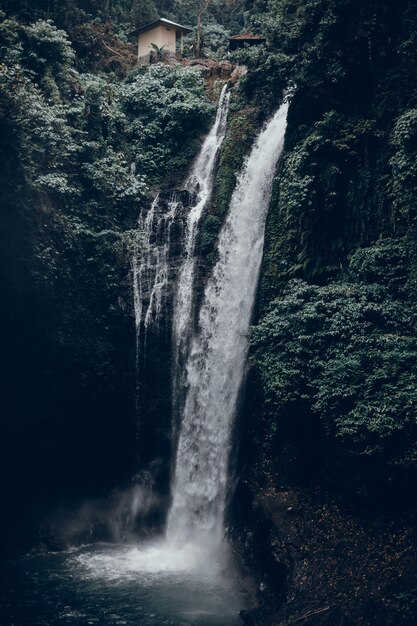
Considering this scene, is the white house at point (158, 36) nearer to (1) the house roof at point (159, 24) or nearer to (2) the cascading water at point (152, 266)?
(1) the house roof at point (159, 24)

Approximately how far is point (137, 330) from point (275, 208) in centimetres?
592

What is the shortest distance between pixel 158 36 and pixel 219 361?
17.1m

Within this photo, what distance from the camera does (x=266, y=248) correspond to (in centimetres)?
1875

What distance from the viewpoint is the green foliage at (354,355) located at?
13.7m

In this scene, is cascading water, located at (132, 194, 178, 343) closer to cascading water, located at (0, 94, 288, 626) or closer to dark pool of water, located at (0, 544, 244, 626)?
cascading water, located at (0, 94, 288, 626)

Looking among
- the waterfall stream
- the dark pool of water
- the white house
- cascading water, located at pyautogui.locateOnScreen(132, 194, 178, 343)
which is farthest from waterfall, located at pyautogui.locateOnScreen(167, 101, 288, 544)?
the white house

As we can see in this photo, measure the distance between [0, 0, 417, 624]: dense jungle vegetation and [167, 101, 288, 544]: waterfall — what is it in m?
0.63

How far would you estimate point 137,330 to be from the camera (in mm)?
19672

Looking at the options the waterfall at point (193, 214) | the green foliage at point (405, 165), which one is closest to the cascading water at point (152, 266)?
the waterfall at point (193, 214)

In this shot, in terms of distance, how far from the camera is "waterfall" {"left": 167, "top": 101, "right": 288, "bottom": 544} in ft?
59.2

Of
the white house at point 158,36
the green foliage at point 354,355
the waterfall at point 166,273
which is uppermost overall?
the white house at point 158,36

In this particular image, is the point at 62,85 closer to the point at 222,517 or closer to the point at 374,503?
the point at 222,517

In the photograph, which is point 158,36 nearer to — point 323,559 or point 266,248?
point 266,248

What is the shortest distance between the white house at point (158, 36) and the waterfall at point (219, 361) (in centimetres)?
1100
